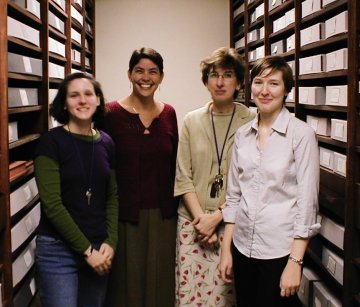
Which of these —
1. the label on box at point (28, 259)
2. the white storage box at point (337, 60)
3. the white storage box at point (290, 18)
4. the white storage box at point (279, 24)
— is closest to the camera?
the white storage box at point (337, 60)

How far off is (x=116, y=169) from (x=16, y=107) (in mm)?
488

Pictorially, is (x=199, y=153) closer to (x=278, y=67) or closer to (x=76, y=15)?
(x=278, y=67)

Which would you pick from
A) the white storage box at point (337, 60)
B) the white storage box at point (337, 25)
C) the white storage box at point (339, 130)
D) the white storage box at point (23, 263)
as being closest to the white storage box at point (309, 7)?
the white storage box at point (337, 25)

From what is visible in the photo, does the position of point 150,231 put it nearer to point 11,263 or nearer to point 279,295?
point 11,263

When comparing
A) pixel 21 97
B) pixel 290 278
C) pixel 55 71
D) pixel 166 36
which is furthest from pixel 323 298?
pixel 166 36

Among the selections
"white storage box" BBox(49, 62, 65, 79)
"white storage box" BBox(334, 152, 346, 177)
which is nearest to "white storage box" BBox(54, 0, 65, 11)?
"white storage box" BBox(49, 62, 65, 79)

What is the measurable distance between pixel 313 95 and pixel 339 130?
358 millimetres

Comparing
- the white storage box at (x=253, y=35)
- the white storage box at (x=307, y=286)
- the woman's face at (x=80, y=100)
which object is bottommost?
the white storage box at (x=307, y=286)

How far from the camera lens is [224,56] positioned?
73.9 inches

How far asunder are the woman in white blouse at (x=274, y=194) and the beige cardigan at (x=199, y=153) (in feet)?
0.93

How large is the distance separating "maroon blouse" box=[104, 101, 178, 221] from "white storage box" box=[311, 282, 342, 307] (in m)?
0.75

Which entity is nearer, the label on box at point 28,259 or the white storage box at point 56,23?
the label on box at point 28,259

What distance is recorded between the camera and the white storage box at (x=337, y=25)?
72.7 inches

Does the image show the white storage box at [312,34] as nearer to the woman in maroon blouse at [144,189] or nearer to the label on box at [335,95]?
the label on box at [335,95]
